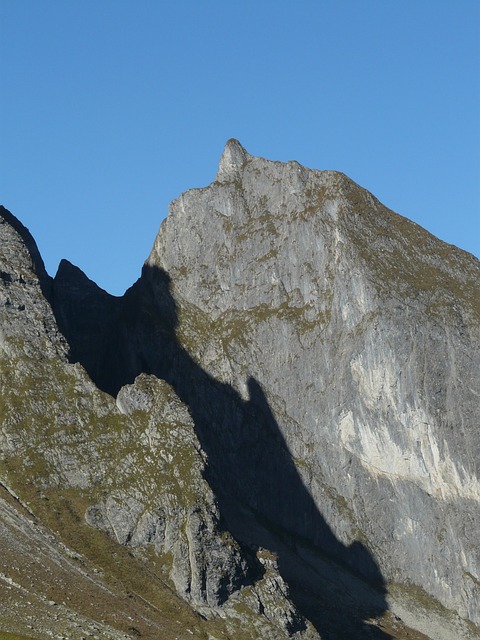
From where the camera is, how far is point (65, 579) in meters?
189

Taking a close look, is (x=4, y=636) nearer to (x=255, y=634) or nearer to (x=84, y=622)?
(x=84, y=622)

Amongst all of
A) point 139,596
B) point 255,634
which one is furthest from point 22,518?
point 255,634

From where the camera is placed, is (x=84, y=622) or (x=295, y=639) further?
(x=295, y=639)

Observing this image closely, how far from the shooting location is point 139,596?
192125 millimetres

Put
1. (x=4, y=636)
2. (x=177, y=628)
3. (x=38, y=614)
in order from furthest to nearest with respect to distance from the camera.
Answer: (x=177, y=628) < (x=38, y=614) < (x=4, y=636)

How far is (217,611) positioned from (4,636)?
39.4 meters

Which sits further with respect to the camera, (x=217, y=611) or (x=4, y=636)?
(x=217, y=611)

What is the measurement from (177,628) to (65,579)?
14922 millimetres

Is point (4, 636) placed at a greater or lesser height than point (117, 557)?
lesser

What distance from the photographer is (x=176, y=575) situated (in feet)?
652

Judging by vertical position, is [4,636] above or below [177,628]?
below

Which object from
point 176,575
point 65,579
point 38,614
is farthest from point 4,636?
point 176,575

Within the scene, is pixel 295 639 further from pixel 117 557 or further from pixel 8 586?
pixel 8 586

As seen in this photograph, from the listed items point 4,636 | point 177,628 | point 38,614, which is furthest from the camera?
point 177,628
